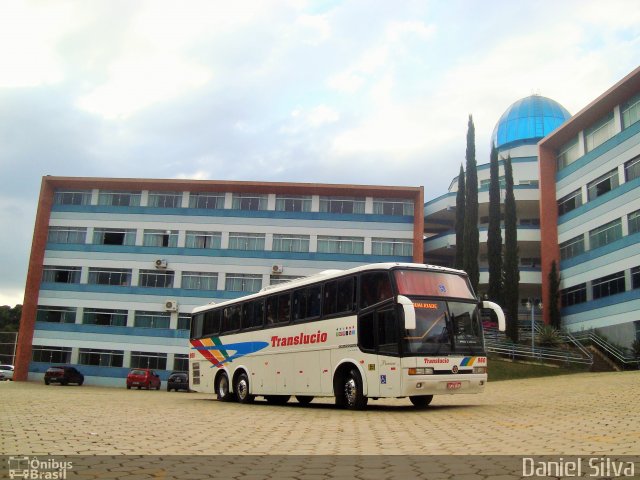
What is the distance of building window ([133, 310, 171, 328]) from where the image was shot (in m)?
49.2

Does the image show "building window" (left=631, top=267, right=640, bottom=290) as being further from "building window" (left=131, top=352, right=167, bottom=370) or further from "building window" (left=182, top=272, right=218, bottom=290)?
"building window" (left=131, top=352, right=167, bottom=370)

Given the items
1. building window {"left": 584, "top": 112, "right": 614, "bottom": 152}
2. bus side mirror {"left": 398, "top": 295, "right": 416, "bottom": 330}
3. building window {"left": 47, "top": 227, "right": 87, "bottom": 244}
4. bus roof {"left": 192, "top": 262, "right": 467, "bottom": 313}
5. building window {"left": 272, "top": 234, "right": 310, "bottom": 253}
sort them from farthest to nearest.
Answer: building window {"left": 47, "top": 227, "right": 87, "bottom": 244}
building window {"left": 272, "top": 234, "right": 310, "bottom": 253}
building window {"left": 584, "top": 112, "right": 614, "bottom": 152}
bus roof {"left": 192, "top": 262, "right": 467, "bottom": 313}
bus side mirror {"left": 398, "top": 295, "right": 416, "bottom": 330}

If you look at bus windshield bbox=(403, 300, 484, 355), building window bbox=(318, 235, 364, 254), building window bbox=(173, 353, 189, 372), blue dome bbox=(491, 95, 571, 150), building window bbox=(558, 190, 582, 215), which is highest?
blue dome bbox=(491, 95, 571, 150)

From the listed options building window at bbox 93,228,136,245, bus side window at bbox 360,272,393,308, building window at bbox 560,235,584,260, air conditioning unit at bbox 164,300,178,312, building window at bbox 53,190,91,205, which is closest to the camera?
bus side window at bbox 360,272,393,308

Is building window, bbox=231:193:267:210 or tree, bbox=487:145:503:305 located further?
building window, bbox=231:193:267:210

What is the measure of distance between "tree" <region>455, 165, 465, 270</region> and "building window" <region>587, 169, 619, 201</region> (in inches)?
343

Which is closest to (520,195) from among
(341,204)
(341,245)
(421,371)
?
(341,204)

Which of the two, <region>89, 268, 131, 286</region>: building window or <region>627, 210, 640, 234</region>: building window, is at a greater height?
<region>627, 210, 640, 234</region>: building window

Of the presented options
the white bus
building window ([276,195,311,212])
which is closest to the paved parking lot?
the white bus

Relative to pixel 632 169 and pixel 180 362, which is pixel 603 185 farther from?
pixel 180 362

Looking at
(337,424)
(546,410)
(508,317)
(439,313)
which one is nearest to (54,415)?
(337,424)

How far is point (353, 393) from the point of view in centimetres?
1559

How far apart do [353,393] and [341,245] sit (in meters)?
34.1

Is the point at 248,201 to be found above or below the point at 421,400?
above
